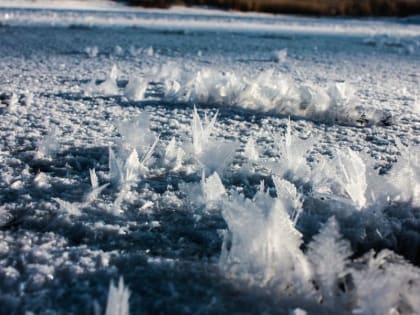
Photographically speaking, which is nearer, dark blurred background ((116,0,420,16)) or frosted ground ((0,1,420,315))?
frosted ground ((0,1,420,315))

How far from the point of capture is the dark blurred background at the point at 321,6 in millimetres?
15695

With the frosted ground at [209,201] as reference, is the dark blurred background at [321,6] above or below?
above

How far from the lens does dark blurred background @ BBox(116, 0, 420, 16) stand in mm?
15695

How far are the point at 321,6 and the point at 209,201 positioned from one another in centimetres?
1659

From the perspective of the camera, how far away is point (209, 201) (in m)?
1.14

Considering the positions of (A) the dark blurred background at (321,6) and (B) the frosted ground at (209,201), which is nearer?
(B) the frosted ground at (209,201)

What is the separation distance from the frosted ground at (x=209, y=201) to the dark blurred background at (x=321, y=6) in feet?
45.6

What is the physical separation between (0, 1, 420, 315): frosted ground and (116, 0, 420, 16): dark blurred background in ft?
45.6

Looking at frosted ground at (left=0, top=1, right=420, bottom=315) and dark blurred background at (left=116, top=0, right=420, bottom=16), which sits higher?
dark blurred background at (left=116, top=0, right=420, bottom=16)

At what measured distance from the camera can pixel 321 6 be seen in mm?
16141

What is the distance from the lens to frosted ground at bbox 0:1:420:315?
2.61ft

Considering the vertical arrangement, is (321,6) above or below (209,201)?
above

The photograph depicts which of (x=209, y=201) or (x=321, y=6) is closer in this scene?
(x=209, y=201)

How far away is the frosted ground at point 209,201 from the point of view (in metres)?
0.80
